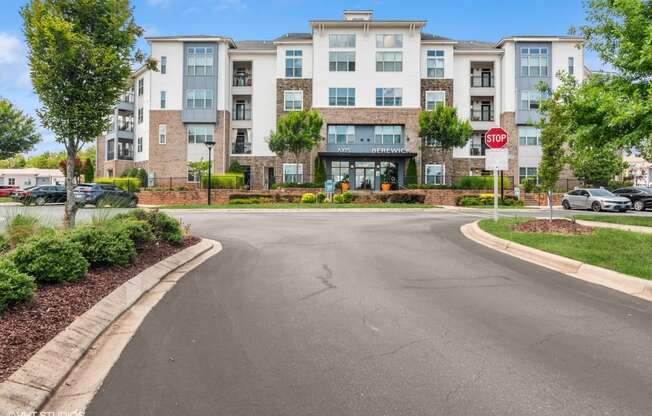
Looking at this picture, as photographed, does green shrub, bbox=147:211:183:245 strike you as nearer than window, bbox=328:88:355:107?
Yes

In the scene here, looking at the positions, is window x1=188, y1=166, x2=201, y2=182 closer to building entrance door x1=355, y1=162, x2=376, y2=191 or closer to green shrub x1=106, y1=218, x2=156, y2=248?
building entrance door x1=355, y1=162, x2=376, y2=191

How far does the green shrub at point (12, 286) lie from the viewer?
4555 mm

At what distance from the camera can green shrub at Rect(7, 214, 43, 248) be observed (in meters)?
7.46

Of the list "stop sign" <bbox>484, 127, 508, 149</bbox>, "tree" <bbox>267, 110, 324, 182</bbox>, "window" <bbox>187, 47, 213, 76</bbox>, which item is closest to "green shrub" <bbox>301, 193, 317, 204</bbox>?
"tree" <bbox>267, 110, 324, 182</bbox>

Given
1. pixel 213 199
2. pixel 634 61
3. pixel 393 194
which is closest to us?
pixel 634 61

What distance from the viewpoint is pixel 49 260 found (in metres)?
5.73

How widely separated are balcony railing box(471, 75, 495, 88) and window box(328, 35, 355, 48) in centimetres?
1260

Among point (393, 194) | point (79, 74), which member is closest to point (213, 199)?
point (393, 194)

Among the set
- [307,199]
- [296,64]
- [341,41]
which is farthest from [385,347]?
[296,64]

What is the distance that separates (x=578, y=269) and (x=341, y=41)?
124ft

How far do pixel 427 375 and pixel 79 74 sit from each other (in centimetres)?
903

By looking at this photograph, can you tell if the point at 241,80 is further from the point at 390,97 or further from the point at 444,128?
the point at 444,128

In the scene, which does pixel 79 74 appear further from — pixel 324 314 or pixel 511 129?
pixel 511 129

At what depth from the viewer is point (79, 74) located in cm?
945
